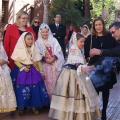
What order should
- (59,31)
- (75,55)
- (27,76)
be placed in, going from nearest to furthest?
(75,55) → (27,76) → (59,31)

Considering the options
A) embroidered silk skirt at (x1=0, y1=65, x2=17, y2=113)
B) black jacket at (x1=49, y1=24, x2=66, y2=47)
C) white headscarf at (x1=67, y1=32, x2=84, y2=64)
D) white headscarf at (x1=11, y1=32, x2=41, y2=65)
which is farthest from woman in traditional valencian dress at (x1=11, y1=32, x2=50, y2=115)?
black jacket at (x1=49, y1=24, x2=66, y2=47)

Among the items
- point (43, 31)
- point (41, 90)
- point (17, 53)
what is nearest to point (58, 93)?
point (41, 90)

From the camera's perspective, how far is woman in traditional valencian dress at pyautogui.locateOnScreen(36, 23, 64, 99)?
22.4 feet

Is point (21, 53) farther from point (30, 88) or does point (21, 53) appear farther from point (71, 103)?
point (71, 103)

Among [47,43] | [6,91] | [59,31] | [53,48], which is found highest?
[59,31]

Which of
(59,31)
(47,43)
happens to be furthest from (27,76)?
(59,31)

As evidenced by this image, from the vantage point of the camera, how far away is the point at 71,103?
5.49 m

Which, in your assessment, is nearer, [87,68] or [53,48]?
[87,68]

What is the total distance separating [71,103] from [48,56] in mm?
1640

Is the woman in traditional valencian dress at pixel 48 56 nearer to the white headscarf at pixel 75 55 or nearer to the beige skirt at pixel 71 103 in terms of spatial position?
the white headscarf at pixel 75 55

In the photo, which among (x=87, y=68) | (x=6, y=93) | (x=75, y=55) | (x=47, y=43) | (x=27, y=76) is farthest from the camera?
(x=47, y=43)

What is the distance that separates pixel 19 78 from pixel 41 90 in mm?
496

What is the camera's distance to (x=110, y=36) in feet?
19.0

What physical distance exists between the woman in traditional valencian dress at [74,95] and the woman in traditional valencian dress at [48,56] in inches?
44.1
